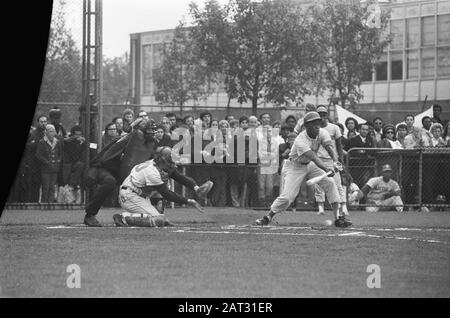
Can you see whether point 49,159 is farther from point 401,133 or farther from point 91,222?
point 401,133

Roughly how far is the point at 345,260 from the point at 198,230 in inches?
185

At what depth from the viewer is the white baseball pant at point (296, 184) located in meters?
16.4

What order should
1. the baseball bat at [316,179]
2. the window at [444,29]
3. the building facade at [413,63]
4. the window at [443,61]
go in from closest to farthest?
the baseball bat at [316,179]
the window at [444,29]
the building facade at [413,63]
the window at [443,61]

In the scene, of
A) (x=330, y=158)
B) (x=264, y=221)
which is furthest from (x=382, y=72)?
(x=264, y=221)

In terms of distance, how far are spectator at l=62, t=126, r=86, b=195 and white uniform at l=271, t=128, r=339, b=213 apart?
216 inches

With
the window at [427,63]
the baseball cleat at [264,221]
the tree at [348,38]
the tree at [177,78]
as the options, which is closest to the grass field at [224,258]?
the baseball cleat at [264,221]

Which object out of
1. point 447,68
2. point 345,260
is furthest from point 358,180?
point 447,68

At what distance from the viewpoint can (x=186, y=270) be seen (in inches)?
402

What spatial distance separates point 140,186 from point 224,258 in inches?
205

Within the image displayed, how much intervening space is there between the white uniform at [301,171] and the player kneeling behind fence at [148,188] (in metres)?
1.44

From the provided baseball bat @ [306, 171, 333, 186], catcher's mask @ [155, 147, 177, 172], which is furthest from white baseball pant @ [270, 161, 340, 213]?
catcher's mask @ [155, 147, 177, 172]

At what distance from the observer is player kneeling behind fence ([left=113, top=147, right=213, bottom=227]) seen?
53.3ft

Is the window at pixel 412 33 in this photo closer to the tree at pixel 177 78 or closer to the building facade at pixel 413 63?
the building facade at pixel 413 63

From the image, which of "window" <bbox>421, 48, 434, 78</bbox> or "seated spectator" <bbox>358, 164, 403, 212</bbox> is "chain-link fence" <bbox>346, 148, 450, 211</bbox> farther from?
"window" <bbox>421, 48, 434, 78</bbox>
